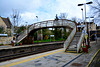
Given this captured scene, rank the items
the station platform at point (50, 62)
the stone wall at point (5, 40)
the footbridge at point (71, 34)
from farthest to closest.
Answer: the stone wall at point (5, 40) < the footbridge at point (71, 34) < the station platform at point (50, 62)

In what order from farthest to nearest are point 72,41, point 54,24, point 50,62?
point 54,24 < point 72,41 < point 50,62

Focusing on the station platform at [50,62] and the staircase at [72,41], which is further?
the staircase at [72,41]

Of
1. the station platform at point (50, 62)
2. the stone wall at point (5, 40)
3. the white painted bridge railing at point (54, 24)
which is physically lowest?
the station platform at point (50, 62)

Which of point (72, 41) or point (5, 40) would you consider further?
point (5, 40)

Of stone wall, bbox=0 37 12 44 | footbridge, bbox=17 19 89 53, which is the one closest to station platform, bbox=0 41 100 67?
footbridge, bbox=17 19 89 53

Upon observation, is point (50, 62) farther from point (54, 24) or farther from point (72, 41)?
point (54, 24)

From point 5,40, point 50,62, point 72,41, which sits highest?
point 72,41

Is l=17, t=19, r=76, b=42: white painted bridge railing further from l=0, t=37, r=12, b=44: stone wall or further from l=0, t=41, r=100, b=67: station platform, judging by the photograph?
l=0, t=41, r=100, b=67: station platform

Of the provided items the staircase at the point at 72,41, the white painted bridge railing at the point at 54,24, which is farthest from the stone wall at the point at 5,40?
the staircase at the point at 72,41

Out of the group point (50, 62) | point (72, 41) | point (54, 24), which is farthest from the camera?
point (54, 24)

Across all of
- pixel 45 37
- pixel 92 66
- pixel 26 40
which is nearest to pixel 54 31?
pixel 45 37

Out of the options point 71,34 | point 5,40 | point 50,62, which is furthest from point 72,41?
point 5,40

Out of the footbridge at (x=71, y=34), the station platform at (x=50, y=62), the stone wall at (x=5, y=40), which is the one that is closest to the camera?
the station platform at (x=50, y=62)

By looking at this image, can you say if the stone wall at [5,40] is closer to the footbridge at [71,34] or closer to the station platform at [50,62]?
the footbridge at [71,34]
